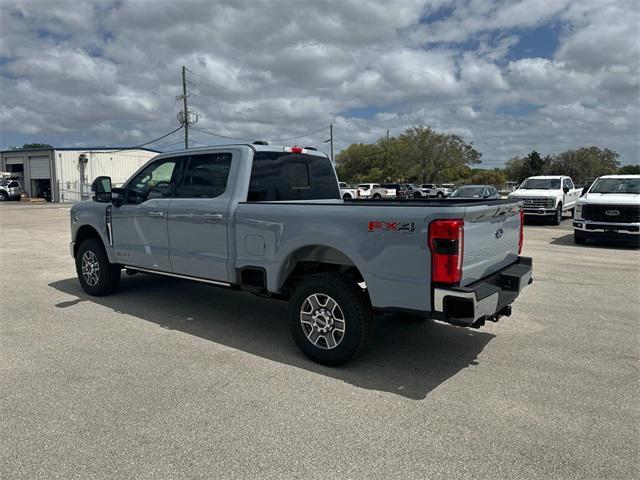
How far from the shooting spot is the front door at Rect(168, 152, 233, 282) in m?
5.06

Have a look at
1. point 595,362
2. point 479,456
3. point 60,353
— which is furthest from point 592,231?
point 60,353

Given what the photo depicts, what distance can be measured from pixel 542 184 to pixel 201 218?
1786 cm

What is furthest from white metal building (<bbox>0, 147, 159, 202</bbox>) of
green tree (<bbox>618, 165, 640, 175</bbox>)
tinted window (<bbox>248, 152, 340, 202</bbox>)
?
green tree (<bbox>618, 165, 640, 175</bbox>)

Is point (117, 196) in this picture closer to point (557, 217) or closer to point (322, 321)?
point (322, 321)

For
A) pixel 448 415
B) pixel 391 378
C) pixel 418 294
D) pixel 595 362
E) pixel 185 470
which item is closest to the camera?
pixel 185 470

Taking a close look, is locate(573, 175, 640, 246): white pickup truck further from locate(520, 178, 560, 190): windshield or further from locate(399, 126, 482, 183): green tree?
locate(399, 126, 482, 183): green tree

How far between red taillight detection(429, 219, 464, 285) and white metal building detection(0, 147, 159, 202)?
155ft

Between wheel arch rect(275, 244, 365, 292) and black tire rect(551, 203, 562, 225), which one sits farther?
black tire rect(551, 203, 562, 225)

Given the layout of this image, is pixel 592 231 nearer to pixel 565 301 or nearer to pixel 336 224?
pixel 565 301

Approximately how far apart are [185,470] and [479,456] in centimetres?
174

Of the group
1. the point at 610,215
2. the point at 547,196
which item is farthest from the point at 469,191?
the point at 610,215

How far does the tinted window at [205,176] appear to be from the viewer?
5200 millimetres

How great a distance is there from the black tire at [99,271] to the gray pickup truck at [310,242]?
0.10ft

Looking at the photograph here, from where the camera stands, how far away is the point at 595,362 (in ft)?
14.4
